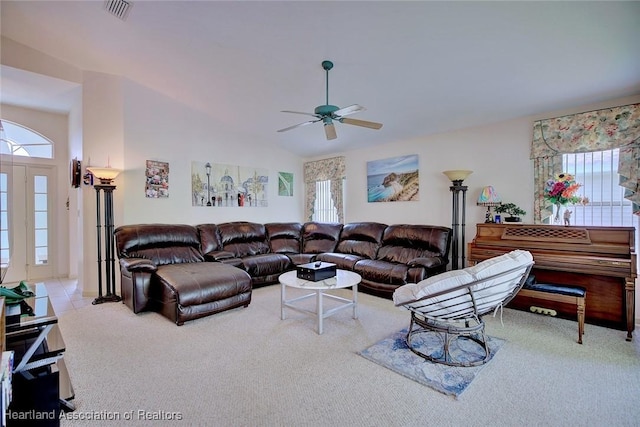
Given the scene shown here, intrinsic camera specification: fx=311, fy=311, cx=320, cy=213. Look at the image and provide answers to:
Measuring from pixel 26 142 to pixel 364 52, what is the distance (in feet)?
19.2

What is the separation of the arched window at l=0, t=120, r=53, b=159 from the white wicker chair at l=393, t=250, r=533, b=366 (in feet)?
21.1

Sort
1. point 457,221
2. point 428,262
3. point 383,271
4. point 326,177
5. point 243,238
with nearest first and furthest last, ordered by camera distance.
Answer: point 428,262
point 383,271
point 457,221
point 243,238
point 326,177

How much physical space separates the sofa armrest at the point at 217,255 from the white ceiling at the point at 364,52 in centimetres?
231

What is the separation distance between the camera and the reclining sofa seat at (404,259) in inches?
159

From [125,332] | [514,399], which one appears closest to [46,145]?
[125,332]

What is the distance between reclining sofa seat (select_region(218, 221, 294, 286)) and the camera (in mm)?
4793

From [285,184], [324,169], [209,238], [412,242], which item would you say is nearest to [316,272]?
[412,242]

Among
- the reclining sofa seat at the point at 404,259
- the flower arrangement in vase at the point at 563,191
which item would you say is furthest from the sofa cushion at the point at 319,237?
the flower arrangement in vase at the point at 563,191

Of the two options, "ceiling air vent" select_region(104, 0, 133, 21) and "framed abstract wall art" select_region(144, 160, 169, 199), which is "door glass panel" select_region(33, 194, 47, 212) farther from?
"ceiling air vent" select_region(104, 0, 133, 21)

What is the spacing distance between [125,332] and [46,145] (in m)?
4.41

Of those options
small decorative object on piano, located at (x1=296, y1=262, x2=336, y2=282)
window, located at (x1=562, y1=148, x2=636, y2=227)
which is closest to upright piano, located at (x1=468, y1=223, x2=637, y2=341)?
window, located at (x1=562, y1=148, x2=636, y2=227)

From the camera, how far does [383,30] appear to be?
283cm

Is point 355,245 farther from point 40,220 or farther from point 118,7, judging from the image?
point 40,220

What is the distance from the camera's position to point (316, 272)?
3.27m
